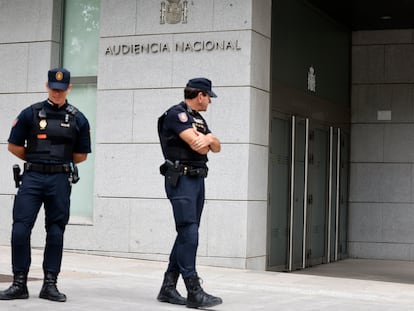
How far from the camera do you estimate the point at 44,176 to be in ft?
24.0

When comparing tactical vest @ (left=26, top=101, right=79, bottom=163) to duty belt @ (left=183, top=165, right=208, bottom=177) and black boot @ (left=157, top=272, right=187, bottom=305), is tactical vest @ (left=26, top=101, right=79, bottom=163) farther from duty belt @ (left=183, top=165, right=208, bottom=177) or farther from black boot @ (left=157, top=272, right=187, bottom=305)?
black boot @ (left=157, top=272, right=187, bottom=305)

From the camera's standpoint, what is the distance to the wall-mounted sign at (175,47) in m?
11.2

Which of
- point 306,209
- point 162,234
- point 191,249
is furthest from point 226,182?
point 191,249

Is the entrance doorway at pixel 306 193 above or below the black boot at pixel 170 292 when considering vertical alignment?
above

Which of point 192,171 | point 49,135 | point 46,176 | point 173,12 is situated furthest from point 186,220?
point 173,12

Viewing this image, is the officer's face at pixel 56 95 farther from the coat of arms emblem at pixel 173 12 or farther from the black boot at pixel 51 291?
the coat of arms emblem at pixel 173 12

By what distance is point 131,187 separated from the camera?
11625 millimetres

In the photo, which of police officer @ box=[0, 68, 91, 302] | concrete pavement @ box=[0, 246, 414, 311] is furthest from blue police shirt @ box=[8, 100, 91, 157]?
concrete pavement @ box=[0, 246, 414, 311]

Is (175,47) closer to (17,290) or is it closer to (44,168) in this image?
(44,168)

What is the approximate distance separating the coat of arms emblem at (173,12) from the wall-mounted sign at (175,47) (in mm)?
305

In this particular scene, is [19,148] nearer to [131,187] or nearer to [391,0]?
[131,187]

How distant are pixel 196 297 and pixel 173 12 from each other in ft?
17.7

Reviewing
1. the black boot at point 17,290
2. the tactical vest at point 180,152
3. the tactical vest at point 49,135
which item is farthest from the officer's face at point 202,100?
the black boot at point 17,290

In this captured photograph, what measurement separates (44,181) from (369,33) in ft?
32.5
